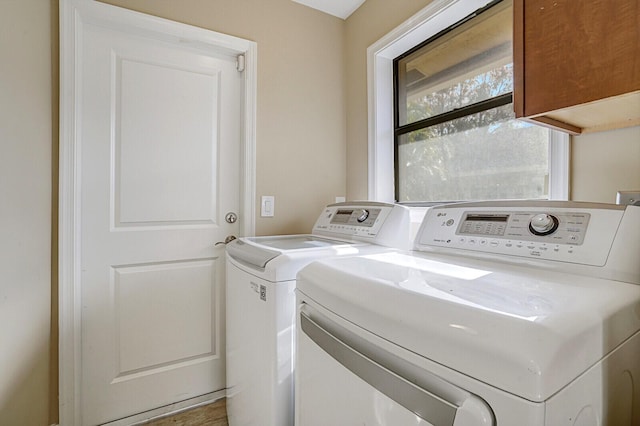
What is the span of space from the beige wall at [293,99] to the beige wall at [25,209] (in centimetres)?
77

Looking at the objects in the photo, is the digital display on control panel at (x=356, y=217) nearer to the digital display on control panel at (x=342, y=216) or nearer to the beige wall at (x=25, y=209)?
the digital display on control panel at (x=342, y=216)

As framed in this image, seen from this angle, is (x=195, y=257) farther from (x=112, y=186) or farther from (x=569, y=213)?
(x=569, y=213)

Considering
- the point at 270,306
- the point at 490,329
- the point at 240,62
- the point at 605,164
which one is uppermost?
the point at 240,62

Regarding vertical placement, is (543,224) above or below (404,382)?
above

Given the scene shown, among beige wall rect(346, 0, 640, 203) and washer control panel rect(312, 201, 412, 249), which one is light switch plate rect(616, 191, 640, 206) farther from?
washer control panel rect(312, 201, 412, 249)

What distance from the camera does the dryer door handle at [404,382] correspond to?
0.43 meters

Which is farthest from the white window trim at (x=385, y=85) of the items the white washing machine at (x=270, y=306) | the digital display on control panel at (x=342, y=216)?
the white washing machine at (x=270, y=306)

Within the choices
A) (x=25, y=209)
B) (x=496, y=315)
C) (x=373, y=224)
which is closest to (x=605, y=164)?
(x=373, y=224)

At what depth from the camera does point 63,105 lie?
1.47 m

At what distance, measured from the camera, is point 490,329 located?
43cm

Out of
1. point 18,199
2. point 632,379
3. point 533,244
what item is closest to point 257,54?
point 18,199

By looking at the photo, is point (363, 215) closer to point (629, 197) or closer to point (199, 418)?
point (629, 197)

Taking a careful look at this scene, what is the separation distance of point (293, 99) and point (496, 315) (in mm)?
1916

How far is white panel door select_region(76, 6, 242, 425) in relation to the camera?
1590 millimetres
